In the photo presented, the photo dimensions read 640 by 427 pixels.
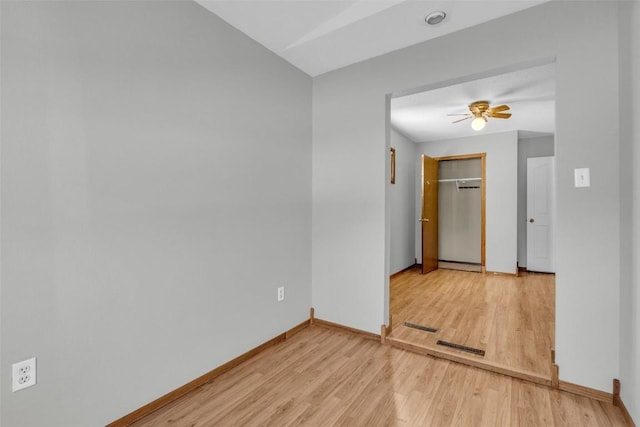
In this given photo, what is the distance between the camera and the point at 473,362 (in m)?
2.16

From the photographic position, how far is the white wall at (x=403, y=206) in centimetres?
489

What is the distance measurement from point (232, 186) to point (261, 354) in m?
1.35

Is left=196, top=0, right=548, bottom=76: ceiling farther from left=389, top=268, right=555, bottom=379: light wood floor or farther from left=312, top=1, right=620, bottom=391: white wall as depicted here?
left=389, top=268, right=555, bottom=379: light wood floor

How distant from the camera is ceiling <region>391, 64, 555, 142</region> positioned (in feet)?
10.0

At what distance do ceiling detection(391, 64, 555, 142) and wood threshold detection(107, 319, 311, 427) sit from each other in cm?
297

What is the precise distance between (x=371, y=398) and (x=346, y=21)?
2548mm

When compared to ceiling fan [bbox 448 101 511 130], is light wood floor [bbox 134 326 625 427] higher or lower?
lower

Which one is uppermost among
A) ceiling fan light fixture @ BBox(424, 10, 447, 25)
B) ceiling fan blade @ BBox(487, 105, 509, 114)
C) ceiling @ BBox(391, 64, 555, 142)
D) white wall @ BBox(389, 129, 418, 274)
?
ceiling fan light fixture @ BBox(424, 10, 447, 25)

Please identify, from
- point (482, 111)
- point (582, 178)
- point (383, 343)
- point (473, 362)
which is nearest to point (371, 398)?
point (383, 343)

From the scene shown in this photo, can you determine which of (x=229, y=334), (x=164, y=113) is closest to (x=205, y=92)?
(x=164, y=113)

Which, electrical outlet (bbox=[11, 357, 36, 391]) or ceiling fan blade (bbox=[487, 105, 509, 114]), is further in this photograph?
ceiling fan blade (bbox=[487, 105, 509, 114])

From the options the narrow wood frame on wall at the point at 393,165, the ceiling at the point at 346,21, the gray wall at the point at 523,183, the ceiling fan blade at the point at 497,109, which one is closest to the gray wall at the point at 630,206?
the ceiling at the point at 346,21

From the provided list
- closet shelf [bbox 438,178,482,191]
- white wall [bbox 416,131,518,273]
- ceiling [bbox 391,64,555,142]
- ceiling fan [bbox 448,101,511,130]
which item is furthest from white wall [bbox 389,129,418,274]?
ceiling fan [bbox 448,101,511,130]

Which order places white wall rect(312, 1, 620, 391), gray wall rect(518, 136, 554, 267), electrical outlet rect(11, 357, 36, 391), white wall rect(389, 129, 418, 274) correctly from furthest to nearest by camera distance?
1. gray wall rect(518, 136, 554, 267)
2. white wall rect(389, 129, 418, 274)
3. white wall rect(312, 1, 620, 391)
4. electrical outlet rect(11, 357, 36, 391)
